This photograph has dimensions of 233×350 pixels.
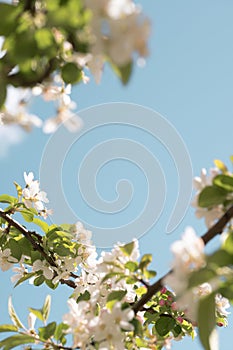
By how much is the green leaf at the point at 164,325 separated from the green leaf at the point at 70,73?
3.65 ft

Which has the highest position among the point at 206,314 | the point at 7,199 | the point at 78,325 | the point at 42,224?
the point at 7,199

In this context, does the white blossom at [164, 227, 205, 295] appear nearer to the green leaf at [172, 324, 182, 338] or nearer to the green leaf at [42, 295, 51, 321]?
the green leaf at [42, 295, 51, 321]

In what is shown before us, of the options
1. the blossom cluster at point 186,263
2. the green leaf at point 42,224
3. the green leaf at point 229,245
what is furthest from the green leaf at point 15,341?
the green leaf at point 42,224

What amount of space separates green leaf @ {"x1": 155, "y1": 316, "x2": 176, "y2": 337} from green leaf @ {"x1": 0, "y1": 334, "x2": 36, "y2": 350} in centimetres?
70

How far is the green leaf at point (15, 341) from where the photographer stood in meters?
1.47

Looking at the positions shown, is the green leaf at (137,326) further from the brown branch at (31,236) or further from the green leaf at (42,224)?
the green leaf at (42,224)

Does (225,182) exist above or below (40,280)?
below

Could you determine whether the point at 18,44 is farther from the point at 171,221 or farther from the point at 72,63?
the point at 171,221

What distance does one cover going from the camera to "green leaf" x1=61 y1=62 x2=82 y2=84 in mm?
1270

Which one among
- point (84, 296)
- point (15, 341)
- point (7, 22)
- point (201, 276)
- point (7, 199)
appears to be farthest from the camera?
point (7, 199)

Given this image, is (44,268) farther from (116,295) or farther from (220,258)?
(220,258)

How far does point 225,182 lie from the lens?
1237mm

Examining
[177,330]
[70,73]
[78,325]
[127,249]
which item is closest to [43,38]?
[70,73]

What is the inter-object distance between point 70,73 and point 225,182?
16.7 inches
